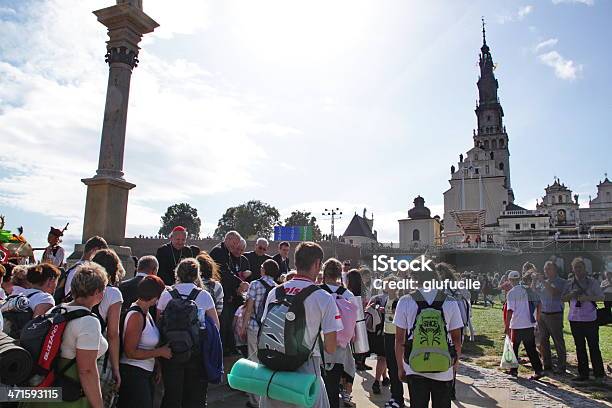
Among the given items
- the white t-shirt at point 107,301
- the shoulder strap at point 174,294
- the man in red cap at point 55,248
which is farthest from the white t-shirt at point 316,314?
the man in red cap at point 55,248

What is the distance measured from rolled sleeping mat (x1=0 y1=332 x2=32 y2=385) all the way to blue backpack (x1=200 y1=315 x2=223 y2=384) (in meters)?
1.77

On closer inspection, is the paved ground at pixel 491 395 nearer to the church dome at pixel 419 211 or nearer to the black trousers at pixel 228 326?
the black trousers at pixel 228 326

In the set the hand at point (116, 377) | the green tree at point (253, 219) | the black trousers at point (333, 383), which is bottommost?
the black trousers at point (333, 383)

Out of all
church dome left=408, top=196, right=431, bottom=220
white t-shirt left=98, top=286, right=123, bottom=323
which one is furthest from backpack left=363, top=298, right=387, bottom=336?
church dome left=408, top=196, right=431, bottom=220

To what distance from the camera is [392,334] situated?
6.37 metres

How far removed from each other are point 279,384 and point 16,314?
2.28 m

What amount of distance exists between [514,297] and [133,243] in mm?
55694

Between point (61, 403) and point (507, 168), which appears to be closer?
point (61, 403)

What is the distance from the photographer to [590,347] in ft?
26.7

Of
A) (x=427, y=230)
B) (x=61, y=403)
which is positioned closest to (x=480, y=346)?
(x=61, y=403)

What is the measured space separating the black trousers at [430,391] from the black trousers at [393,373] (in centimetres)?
183

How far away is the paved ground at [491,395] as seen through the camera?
6.30m

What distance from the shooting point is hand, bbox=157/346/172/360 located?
152 inches

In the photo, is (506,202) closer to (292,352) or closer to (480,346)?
(480,346)
